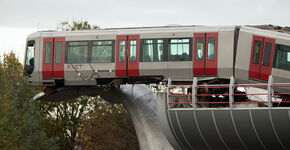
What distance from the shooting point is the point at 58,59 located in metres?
31.7

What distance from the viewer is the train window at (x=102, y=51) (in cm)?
3089

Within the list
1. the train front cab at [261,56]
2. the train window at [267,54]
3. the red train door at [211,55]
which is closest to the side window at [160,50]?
the red train door at [211,55]

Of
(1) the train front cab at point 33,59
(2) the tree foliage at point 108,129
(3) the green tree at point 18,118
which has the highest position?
(1) the train front cab at point 33,59

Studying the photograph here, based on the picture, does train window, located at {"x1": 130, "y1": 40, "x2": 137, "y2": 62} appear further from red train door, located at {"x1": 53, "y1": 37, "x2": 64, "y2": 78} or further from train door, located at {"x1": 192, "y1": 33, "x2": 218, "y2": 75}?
red train door, located at {"x1": 53, "y1": 37, "x2": 64, "y2": 78}

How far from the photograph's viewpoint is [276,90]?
94.0ft

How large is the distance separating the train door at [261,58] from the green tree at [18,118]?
14.1m

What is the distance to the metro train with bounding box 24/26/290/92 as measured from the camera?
28.5 metres

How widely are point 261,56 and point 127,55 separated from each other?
260 inches

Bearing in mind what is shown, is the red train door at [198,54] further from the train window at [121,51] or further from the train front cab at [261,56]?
the train window at [121,51]

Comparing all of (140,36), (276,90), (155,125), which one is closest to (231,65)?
(276,90)

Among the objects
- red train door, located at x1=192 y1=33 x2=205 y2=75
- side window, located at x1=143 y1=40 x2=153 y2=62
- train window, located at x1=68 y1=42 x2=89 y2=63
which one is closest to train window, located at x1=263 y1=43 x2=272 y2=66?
red train door, located at x1=192 y1=33 x2=205 y2=75

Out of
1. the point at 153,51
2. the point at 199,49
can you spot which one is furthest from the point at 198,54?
the point at 153,51

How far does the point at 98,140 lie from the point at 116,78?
27.3m

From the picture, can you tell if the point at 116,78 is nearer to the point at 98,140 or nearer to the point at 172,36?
the point at 172,36
